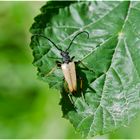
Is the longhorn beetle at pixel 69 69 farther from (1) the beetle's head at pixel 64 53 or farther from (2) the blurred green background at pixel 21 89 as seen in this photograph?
(2) the blurred green background at pixel 21 89

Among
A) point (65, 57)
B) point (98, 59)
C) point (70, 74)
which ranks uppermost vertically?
point (65, 57)

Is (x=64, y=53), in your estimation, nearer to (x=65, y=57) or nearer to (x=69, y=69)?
(x=65, y=57)

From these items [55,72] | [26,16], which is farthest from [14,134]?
[55,72]

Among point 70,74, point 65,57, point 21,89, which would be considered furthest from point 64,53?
point 21,89

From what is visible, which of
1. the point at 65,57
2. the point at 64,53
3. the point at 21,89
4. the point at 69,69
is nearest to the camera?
the point at 64,53

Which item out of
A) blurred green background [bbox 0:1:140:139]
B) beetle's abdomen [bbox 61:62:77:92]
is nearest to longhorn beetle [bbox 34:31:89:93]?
beetle's abdomen [bbox 61:62:77:92]

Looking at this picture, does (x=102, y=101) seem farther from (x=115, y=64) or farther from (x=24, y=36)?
(x=24, y=36)

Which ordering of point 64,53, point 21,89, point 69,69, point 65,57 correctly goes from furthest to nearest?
point 21,89 < point 69,69 < point 65,57 < point 64,53

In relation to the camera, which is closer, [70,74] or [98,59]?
[98,59]
